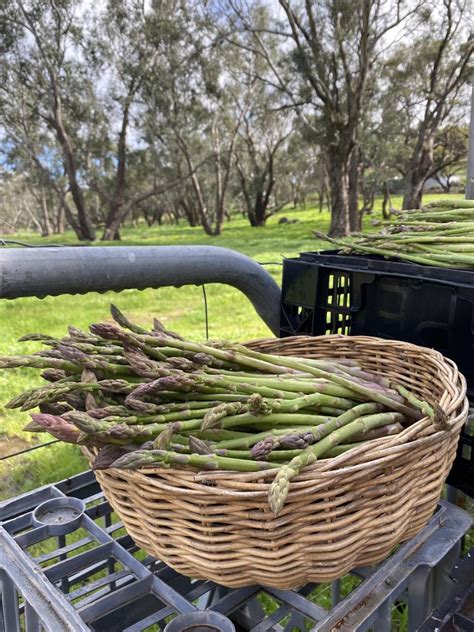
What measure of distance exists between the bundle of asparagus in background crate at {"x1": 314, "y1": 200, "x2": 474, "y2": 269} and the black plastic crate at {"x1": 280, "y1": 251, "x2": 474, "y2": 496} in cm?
5

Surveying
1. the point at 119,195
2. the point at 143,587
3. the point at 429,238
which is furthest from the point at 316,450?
the point at 119,195

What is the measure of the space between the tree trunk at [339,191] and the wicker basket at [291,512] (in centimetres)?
1642

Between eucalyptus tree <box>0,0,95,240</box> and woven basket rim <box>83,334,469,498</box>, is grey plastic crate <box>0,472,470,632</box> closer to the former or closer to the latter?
woven basket rim <box>83,334,469,498</box>

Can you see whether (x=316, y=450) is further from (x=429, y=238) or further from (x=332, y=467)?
(x=429, y=238)

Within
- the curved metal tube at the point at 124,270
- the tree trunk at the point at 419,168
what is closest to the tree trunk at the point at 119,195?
the tree trunk at the point at 419,168

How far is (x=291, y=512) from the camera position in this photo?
83 cm

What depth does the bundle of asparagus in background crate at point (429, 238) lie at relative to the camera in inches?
60.6

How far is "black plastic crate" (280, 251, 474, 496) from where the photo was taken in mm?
1413

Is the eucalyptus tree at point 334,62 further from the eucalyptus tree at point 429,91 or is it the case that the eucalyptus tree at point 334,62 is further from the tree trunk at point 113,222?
the tree trunk at point 113,222

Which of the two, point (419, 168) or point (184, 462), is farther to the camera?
point (419, 168)

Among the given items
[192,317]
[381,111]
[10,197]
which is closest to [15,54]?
[381,111]

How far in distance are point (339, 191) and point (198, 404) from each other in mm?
17022

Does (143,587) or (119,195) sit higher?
(119,195)

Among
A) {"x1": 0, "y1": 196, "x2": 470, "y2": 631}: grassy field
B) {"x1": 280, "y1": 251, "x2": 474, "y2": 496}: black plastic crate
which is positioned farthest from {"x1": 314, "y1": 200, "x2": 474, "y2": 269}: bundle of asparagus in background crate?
{"x1": 0, "y1": 196, "x2": 470, "y2": 631}: grassy field
